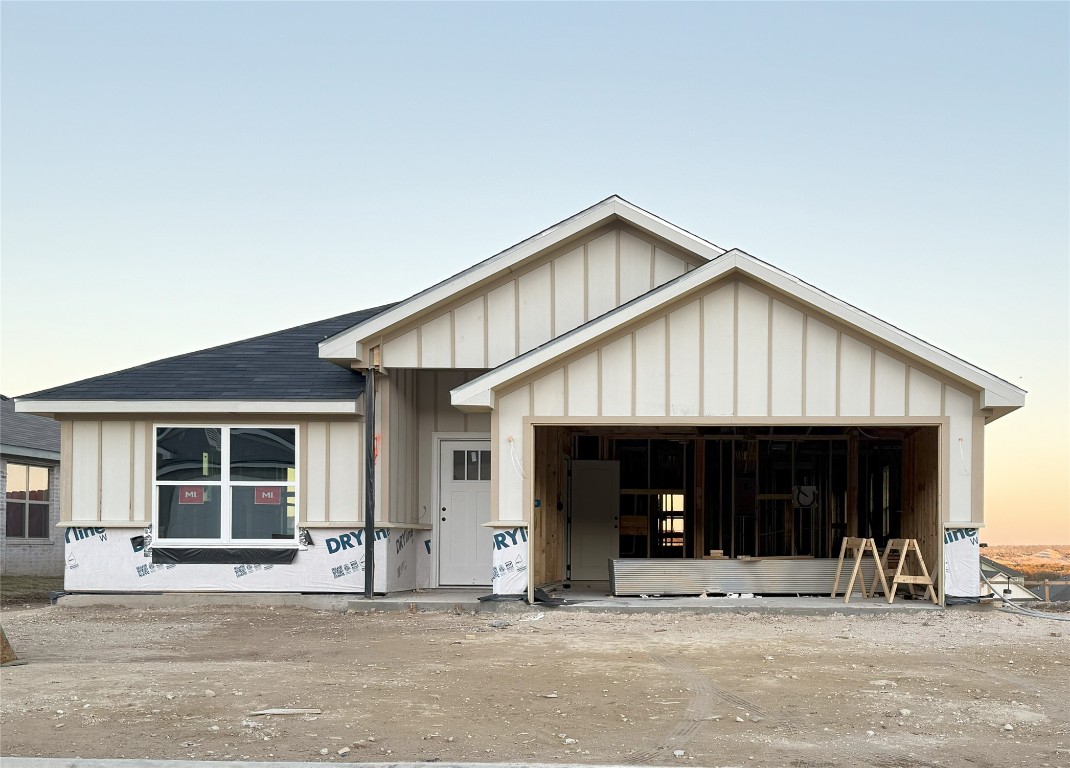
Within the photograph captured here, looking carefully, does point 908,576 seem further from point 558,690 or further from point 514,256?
point 558,690

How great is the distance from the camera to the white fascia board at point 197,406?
658 inches

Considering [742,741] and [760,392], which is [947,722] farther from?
[760,392]

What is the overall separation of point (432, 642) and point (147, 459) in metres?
6.60

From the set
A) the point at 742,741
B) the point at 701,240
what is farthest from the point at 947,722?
the point at 701,240

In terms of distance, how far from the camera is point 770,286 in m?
15.2

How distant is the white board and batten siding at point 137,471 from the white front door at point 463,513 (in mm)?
2266

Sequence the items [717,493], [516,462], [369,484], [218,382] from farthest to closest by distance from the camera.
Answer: [717,493] → [218,382] → [369,484] → [516,462]

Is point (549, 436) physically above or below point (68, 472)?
above

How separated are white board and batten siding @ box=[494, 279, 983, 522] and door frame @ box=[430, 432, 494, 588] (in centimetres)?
349

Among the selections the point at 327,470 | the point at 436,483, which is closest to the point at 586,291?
the point at 436,483

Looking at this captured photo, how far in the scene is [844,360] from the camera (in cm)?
1527

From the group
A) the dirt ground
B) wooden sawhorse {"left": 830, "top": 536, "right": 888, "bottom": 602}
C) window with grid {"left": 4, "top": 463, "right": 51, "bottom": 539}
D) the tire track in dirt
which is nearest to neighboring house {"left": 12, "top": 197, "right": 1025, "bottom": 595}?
wooden sawhorse {"left": 830, "top": 536, "right": 888, "bottom": 602}

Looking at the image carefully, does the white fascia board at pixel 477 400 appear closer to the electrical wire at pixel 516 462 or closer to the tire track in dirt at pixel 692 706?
the electrical wire at pixel 516 462

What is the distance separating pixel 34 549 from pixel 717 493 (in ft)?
50.4
